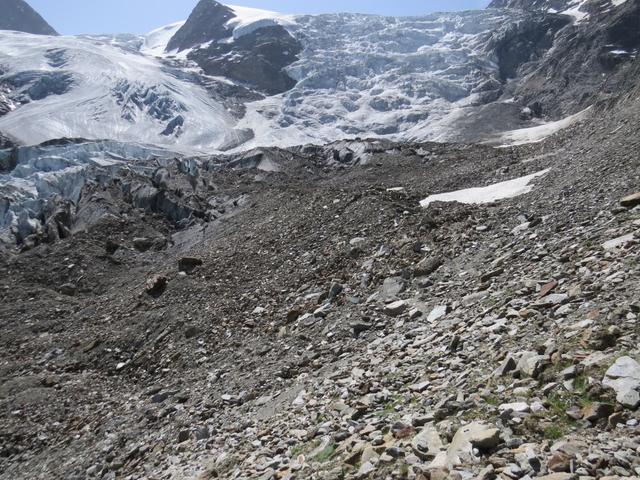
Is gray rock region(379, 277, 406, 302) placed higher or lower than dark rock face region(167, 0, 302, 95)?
lower

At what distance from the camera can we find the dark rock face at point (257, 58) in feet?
545

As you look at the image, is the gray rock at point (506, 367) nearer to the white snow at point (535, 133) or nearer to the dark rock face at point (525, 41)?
the white snow at point (535, 133)

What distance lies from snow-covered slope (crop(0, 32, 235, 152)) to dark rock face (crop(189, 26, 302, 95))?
27750mm

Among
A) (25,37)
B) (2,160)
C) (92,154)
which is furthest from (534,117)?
(25,37)

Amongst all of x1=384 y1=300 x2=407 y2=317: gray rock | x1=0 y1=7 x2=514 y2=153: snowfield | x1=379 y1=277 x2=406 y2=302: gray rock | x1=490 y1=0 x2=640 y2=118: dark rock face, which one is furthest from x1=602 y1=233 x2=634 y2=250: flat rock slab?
x1=490 y1=0 x2=640 y2=118: dark rock face

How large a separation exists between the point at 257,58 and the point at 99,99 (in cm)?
6867

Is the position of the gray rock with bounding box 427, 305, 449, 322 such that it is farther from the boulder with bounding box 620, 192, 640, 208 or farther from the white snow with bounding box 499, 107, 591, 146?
the white snow with bounding box 499, 107, 591, 146

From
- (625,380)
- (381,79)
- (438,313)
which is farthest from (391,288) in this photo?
(381,79)

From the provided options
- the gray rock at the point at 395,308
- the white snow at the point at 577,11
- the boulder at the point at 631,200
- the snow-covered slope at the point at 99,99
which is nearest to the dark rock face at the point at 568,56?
the white snow at the point at 577,11

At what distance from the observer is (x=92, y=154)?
69.9m

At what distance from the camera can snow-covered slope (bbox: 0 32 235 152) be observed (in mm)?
108319

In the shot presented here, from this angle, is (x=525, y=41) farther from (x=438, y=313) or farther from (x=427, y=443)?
(x=427, y=443)

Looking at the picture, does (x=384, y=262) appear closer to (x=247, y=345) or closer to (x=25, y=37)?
(x=247, y=345)

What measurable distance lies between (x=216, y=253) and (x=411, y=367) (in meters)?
14.9
